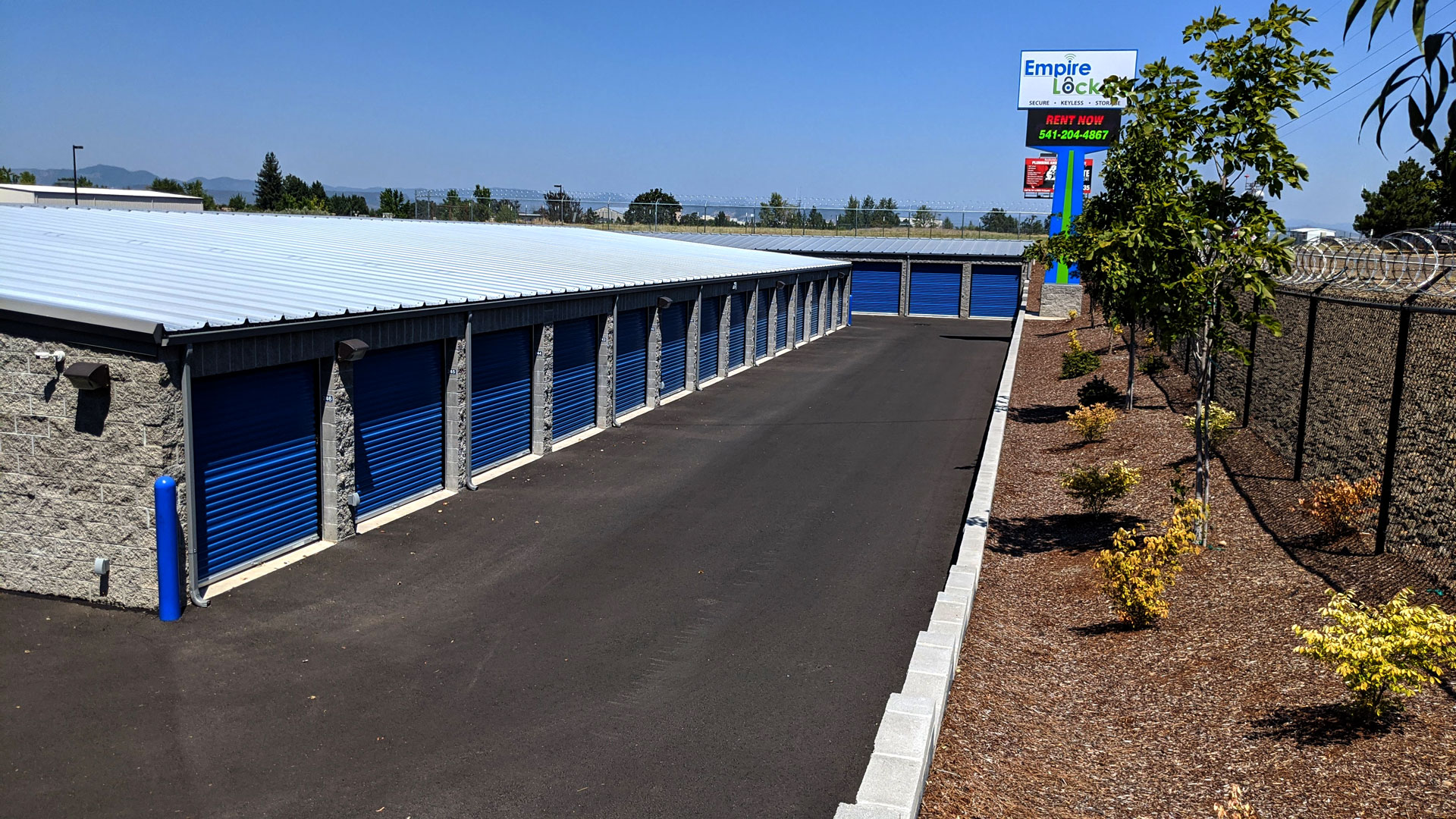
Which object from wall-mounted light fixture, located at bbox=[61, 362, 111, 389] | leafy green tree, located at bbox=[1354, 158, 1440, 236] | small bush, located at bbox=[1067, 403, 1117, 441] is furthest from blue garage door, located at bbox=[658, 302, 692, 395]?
leafy green tree, located at bbox=[1354, 158, 1440, 236]

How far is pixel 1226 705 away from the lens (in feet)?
28.2

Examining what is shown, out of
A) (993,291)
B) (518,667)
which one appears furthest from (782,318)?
(518,667)

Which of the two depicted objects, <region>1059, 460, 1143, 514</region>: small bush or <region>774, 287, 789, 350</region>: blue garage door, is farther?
<region>774, 287, 789, 350</region>: blue garage door

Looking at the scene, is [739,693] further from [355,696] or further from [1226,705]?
[1226,705]

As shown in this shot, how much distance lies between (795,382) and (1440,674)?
2465 centimetres

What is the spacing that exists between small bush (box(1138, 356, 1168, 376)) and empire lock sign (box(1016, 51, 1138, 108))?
2765 cm

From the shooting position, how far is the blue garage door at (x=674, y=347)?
91.7 feet

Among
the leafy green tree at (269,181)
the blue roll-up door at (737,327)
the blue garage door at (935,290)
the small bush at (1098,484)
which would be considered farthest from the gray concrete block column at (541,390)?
the leafy green tree at (269,181)

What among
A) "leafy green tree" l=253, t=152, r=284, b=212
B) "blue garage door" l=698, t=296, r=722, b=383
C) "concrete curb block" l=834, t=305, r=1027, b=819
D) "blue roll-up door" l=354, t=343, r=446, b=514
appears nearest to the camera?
"concrete curb block" l=834, t=305, r=1027, b=819

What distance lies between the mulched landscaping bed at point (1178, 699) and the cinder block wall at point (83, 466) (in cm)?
867

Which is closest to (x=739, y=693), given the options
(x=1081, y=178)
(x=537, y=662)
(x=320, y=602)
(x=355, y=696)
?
(x=537, y=662)

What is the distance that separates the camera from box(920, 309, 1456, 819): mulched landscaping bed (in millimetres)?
7289

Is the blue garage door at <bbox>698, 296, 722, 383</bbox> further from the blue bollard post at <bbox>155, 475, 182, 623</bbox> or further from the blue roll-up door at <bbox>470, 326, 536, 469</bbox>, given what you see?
the blue bollard post at <bbox>155, 475, 182, 623</bbox>

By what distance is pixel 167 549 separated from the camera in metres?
11.4
